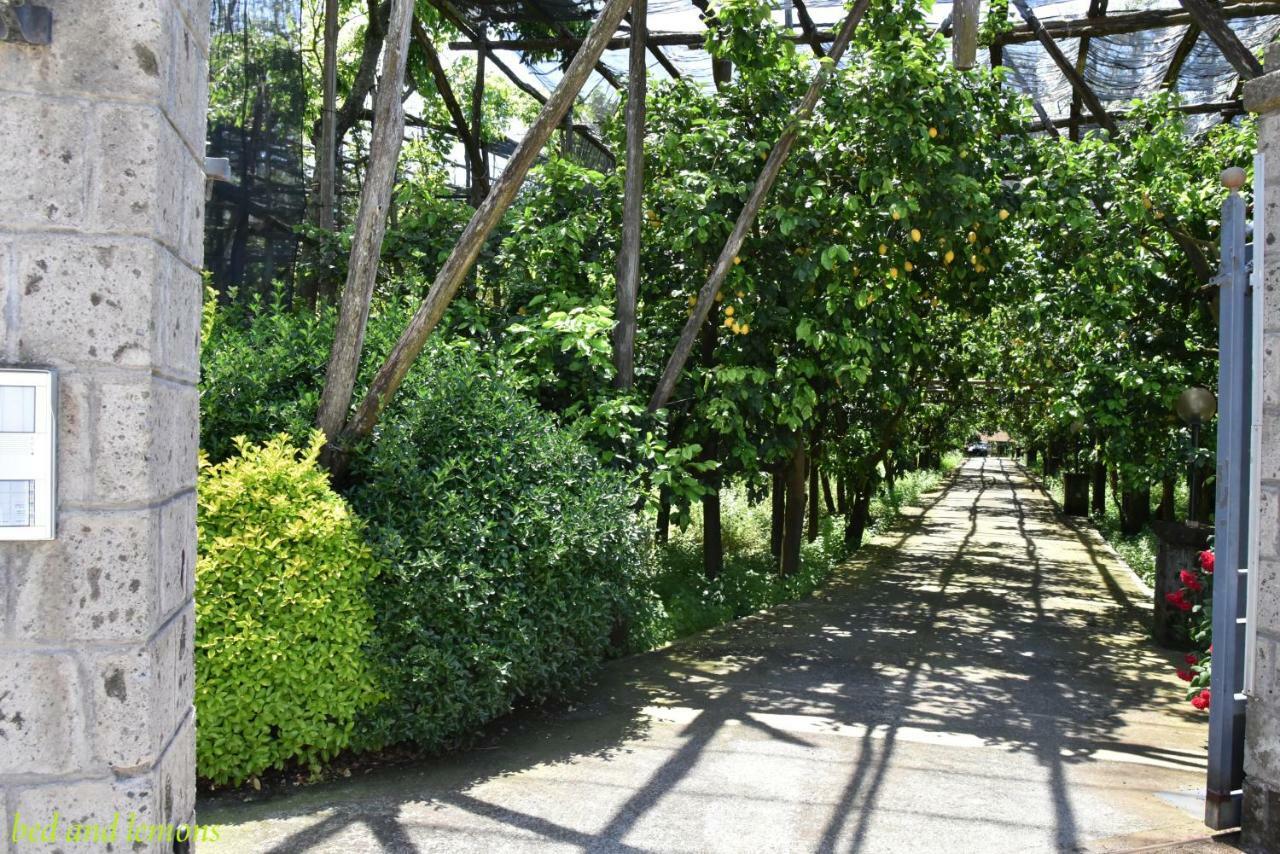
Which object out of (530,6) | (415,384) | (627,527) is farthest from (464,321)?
(530,6)

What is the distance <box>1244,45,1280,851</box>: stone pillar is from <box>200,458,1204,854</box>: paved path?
475 mm

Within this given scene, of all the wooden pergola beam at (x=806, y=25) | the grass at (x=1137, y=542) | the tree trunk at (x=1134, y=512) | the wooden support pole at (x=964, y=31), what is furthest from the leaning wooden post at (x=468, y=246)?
the tree trunk at (x=1134, y=512)

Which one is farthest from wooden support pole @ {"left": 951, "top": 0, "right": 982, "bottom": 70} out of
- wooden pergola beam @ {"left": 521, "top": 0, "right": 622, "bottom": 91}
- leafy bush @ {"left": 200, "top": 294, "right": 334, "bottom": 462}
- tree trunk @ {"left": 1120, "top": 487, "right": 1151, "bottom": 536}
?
tree trunk @ {"left": 1120, "top": 487, "right": 1151, "bottom": 536}

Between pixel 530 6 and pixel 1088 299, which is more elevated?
pixel 530 6

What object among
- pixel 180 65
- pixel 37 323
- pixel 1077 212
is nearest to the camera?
pixel 37 323

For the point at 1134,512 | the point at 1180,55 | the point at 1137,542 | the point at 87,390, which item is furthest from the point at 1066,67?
the point at 87,390

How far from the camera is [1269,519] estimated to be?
165 inches

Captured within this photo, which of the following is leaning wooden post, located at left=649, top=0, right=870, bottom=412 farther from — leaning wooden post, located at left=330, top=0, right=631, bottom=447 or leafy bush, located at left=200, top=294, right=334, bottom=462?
leafy bush, located at left=200, top=294, right=334, bottom=462

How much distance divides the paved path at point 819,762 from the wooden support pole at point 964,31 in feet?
15.1

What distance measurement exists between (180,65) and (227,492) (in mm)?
2747

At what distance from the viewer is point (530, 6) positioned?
410 inches

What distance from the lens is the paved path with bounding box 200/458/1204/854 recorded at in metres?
4.54

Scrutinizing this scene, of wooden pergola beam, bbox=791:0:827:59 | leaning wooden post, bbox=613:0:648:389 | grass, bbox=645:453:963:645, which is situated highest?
wooden pergola beam, bbox=791:0:827:59

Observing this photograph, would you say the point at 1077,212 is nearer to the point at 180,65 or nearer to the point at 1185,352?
the point at 1185,352
